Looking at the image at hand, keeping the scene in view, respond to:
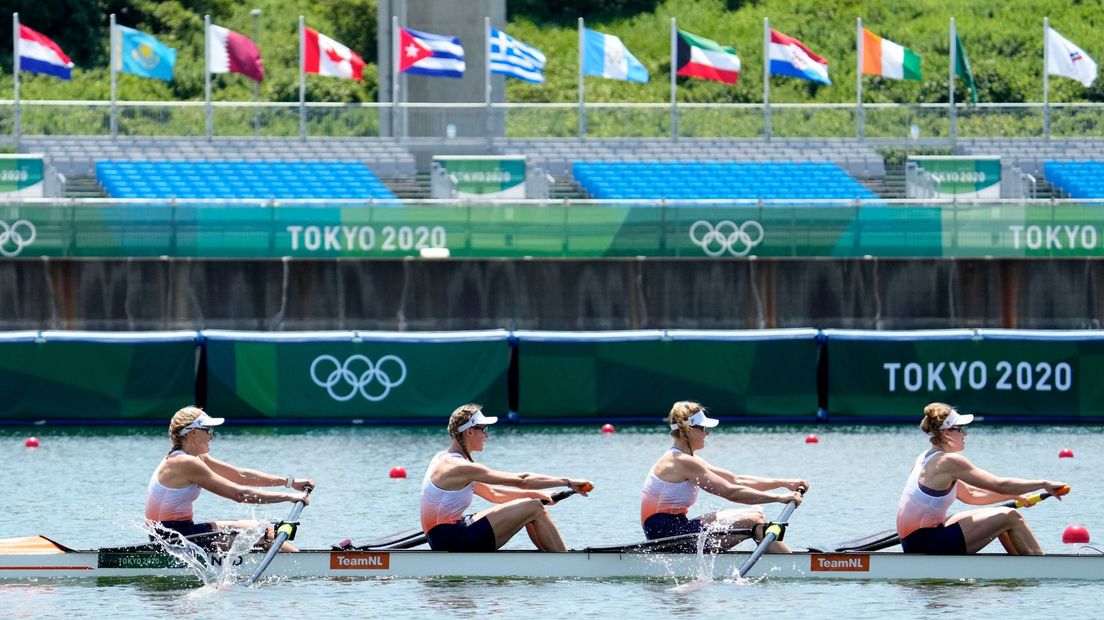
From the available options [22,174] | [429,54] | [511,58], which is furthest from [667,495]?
[511,58]

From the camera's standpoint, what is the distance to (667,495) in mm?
15727

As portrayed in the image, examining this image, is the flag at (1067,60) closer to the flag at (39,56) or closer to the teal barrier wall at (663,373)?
the teal barrier wall at (663,373)

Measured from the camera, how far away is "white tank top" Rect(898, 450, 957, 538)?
50.6 feet

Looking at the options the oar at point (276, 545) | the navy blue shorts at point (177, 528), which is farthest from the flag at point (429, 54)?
the navy blue shorts at point (177, 528)

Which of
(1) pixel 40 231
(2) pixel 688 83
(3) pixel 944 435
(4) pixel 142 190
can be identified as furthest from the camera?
(2) pixel 688 83

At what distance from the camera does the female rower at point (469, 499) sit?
51.6 feet

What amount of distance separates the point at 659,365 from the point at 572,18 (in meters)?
41.6

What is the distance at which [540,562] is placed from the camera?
52.5 feet

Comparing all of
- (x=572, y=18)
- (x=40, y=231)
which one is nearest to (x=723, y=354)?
(x=40, y=231)

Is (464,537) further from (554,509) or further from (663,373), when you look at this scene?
(663,373)

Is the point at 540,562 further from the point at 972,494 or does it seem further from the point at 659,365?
→ the point at 659,365

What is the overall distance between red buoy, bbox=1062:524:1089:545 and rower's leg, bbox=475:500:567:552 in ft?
17.1

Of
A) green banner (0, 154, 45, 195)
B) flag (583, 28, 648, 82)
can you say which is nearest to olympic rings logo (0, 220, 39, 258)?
green banner (0, 154, 45, 195)

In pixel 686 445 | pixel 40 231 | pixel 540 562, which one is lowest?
pixel 540 562
